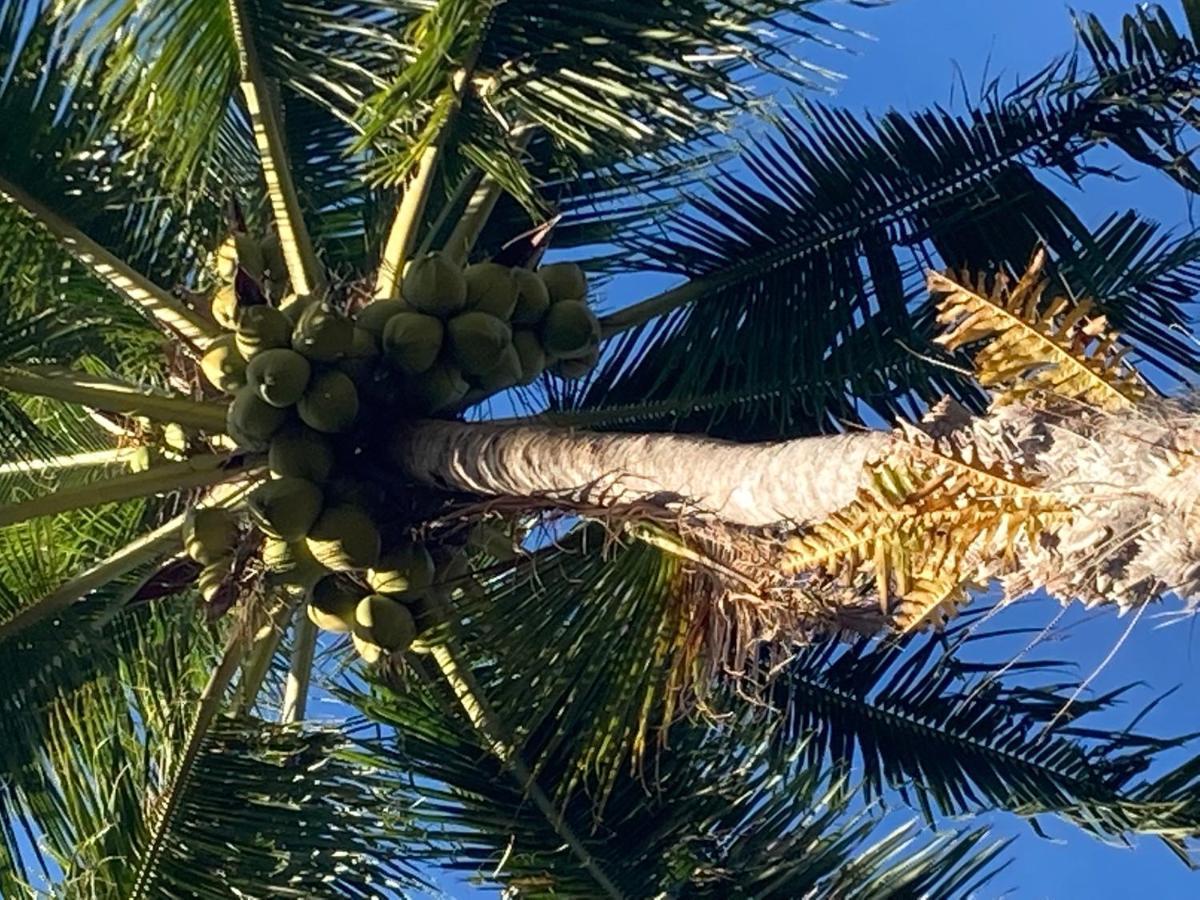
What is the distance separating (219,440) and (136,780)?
94 cm

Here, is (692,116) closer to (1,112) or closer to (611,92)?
(611,92)

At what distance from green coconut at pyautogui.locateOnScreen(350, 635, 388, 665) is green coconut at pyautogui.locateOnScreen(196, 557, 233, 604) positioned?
38 cm

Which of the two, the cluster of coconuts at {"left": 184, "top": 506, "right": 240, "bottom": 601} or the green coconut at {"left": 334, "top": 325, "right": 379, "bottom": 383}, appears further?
the cluster of coconuts at {"left": 184, "top": 506, "right": 240, "bottom": 601}

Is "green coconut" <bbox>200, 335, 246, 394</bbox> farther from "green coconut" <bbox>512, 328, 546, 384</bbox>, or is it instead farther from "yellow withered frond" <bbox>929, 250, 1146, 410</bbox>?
"yellow withered frond" <bbox>929, 250, 1146, 410</bbox>

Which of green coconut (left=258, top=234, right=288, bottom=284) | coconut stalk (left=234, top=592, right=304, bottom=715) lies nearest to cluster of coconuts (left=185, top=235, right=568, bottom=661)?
green coconut (left=258, top=234, right=288, bottom=284)

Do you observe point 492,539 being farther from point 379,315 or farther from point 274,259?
point 274,259

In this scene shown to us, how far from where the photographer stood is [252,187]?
5000mm

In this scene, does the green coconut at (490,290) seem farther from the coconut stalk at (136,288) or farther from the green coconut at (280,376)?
the coconut stalk at (136,288)

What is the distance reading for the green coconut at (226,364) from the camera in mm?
3757

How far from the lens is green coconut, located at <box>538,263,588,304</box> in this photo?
3.87m

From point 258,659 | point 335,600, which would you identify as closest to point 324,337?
point 335,600

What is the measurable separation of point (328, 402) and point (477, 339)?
39cm

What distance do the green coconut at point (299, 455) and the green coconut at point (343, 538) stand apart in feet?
0.33

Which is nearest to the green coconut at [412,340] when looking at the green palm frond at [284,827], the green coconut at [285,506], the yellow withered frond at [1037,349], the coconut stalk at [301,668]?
the green coconut at [285,506]
